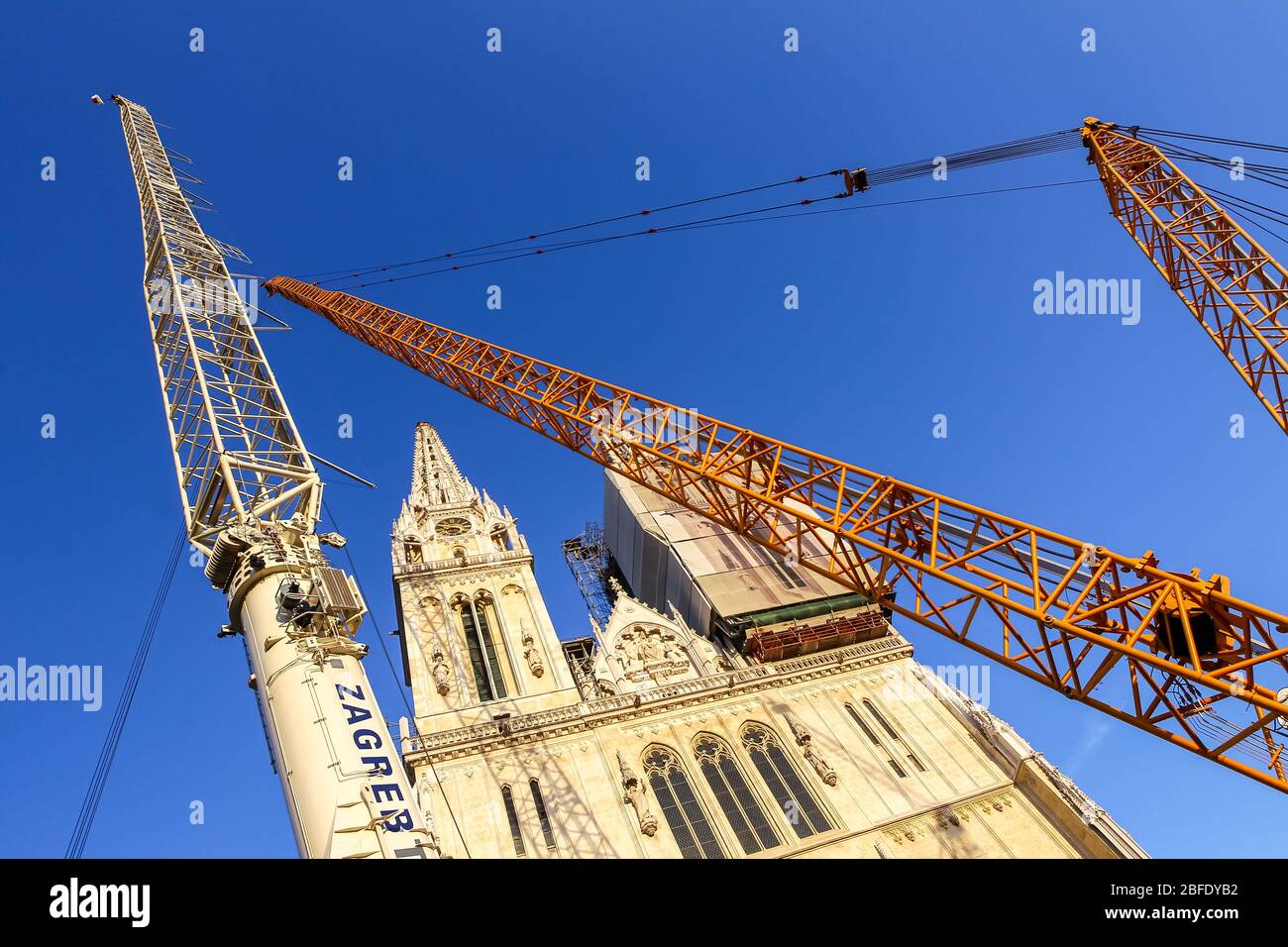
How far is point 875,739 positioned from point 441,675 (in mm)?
22890

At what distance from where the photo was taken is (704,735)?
132 ft

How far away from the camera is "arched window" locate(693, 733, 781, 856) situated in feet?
118

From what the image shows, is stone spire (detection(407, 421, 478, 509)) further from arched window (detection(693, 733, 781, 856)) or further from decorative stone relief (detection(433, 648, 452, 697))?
arched window (detection(693, 733, 781, 856))

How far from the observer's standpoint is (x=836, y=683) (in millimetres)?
43594

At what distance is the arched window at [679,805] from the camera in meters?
35.3

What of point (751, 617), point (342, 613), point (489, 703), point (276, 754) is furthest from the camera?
point (751, 617)

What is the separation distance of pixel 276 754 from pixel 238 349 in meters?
18.4

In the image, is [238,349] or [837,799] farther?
[837,799]

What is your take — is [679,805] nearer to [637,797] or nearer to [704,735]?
[637,797]

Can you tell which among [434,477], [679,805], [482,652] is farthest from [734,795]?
[434,477]
